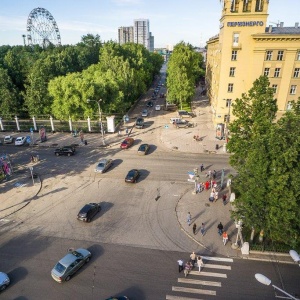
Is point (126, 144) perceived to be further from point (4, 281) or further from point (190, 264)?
point (4, 281)

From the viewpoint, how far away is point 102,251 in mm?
21594

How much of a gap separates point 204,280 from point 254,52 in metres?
39.0

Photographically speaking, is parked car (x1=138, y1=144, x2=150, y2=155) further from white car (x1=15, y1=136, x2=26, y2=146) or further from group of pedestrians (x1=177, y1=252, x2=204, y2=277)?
group of pedestrians (x1=177, y1=252, x2=204, y2=277)

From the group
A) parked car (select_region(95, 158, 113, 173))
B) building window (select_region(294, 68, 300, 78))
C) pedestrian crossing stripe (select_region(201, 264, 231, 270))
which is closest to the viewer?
pedestrian crossing stripe (select_region(201, 264, 231, 270))

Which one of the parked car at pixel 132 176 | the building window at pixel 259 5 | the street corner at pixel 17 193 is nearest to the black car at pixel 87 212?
the parked car at pixel 132 176

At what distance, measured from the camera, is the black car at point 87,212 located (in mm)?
24938

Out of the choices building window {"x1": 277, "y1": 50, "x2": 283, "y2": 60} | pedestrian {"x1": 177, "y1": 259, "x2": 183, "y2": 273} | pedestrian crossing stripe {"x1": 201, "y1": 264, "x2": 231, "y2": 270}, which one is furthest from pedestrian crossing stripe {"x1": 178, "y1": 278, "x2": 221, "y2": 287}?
building window {"x1": 277, "y1": 50, "x2": 283, "y2": 60}

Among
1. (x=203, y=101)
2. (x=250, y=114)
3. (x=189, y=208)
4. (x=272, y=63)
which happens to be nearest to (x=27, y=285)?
(x=189, y=208)

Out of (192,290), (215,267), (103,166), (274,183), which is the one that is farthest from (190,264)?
(103,166)

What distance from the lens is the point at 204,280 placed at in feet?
62.3

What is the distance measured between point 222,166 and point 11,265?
27.1 m

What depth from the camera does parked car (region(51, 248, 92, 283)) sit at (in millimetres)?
18641

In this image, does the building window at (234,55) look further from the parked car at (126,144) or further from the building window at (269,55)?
the parked car at (126,144)

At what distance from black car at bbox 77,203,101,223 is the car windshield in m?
6.07
